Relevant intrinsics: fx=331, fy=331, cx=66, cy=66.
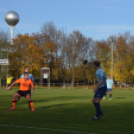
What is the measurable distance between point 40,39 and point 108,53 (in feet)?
44.8

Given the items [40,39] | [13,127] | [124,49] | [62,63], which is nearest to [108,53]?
[124,49]

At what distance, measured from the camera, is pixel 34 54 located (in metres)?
61.3

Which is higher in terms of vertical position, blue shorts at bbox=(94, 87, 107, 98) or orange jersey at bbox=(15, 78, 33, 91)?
orange jersey at bbox=(15, 78, 33, 91)

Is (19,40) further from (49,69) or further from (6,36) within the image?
(49,69)

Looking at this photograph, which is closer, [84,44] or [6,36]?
[6,36]

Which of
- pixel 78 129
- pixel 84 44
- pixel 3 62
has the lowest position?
pixel 78 129

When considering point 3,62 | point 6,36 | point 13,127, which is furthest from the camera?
point 6,36

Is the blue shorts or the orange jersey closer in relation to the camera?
the blue shorts

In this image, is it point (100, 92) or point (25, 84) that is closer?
point (100, 92)

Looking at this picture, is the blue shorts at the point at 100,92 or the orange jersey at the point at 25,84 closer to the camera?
the blue shorts at the point at 100,92

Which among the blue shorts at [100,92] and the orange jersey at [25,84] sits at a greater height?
the orange jersey at [25,84]

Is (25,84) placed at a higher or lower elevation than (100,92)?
higher

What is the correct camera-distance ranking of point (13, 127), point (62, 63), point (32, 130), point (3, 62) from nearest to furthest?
point (32, 130)
point (13, 127)
point (3, 62)
point (62, 63)

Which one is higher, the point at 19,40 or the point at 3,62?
the point at 19,40
